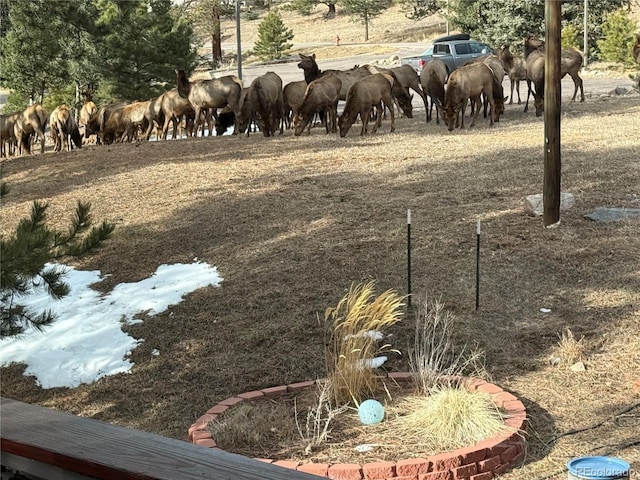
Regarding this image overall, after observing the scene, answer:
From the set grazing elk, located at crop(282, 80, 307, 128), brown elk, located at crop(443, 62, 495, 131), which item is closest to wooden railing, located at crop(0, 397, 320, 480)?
brown elk, located at crop(443, 62, 495, 131)

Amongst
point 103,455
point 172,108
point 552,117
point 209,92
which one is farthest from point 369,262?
point 172,108

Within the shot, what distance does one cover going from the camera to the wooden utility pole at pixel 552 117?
38.6 ft

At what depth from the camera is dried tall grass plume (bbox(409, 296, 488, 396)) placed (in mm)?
7539

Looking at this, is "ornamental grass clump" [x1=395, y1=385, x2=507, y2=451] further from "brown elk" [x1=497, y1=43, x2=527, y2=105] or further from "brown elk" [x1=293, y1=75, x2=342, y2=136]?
"brown elk" [x1=497, y1=43, x2=527, y2=105]

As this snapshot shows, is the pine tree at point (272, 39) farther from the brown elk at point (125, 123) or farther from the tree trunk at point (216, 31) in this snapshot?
the brown elk at point (125, 123)

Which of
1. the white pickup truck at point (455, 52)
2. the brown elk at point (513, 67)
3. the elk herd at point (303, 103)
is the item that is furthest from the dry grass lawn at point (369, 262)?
the white pickup truck at point (455, 52)

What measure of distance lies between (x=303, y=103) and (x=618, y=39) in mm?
26072

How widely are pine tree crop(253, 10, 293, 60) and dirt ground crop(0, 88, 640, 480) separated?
156 ft

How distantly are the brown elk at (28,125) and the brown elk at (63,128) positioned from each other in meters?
0.35

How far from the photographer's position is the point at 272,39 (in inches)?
2584

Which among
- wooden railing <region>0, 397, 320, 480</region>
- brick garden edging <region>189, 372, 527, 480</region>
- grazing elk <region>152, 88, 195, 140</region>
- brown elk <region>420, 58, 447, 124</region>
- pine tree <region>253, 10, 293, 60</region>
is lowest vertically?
brick garden edging <region>189, 372, 527, 480</region>

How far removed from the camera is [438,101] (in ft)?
77.4

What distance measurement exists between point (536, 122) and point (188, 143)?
7514mm

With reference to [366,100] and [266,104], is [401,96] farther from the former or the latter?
[266,104]
